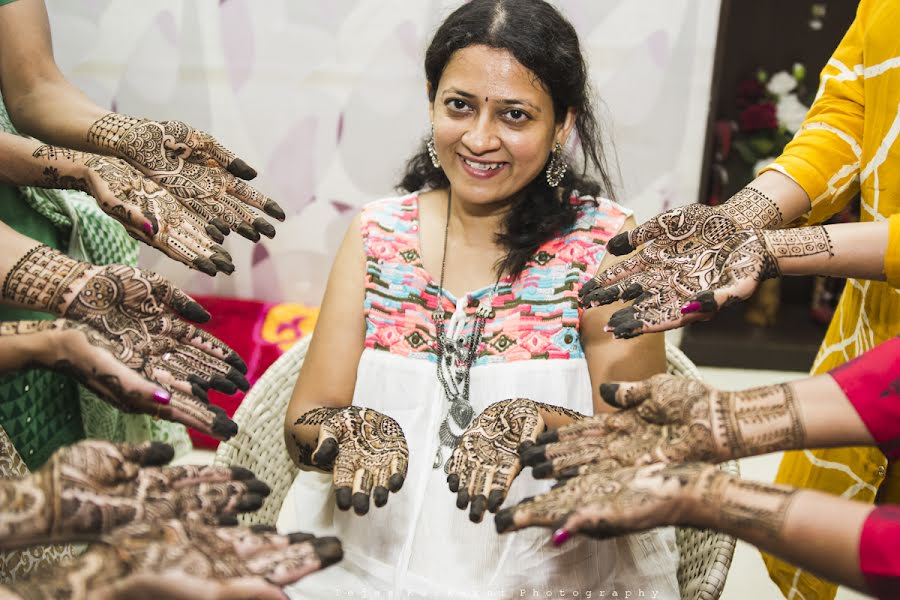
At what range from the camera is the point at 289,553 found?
0.94m

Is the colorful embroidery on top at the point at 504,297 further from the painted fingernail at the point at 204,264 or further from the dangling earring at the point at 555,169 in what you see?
the painted fingernail at the point at 204,264

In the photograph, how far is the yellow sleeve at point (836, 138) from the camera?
1422 mm

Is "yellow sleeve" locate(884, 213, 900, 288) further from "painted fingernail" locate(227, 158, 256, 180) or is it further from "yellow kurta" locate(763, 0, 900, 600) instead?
"painted fingernail" locate(227, 158, 256, 180)

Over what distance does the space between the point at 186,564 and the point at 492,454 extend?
1.64 feet

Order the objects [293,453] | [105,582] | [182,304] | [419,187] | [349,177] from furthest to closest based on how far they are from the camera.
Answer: [349,177] → [419,187] → [293,453] → [182,304] → [105,582]

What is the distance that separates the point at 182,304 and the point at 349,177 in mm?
1722

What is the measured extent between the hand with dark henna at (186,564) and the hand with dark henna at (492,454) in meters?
0.26

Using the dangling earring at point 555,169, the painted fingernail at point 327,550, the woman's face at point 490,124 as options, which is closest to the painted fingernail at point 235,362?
the painted fingernail at point 327,550

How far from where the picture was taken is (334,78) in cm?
275

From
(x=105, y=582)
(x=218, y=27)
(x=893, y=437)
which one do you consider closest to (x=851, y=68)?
(x=893, y=437)

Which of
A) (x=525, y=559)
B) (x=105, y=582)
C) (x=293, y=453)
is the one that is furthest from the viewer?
(x=293, y=453)

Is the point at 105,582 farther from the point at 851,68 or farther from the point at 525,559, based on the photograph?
the point at 851,68

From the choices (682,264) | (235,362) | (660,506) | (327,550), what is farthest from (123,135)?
(660,506)

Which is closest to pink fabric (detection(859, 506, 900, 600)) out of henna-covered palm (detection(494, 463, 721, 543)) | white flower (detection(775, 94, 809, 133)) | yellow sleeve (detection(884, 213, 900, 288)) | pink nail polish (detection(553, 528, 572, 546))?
henna-covered palm (detection(494, 463, 721, 543))
